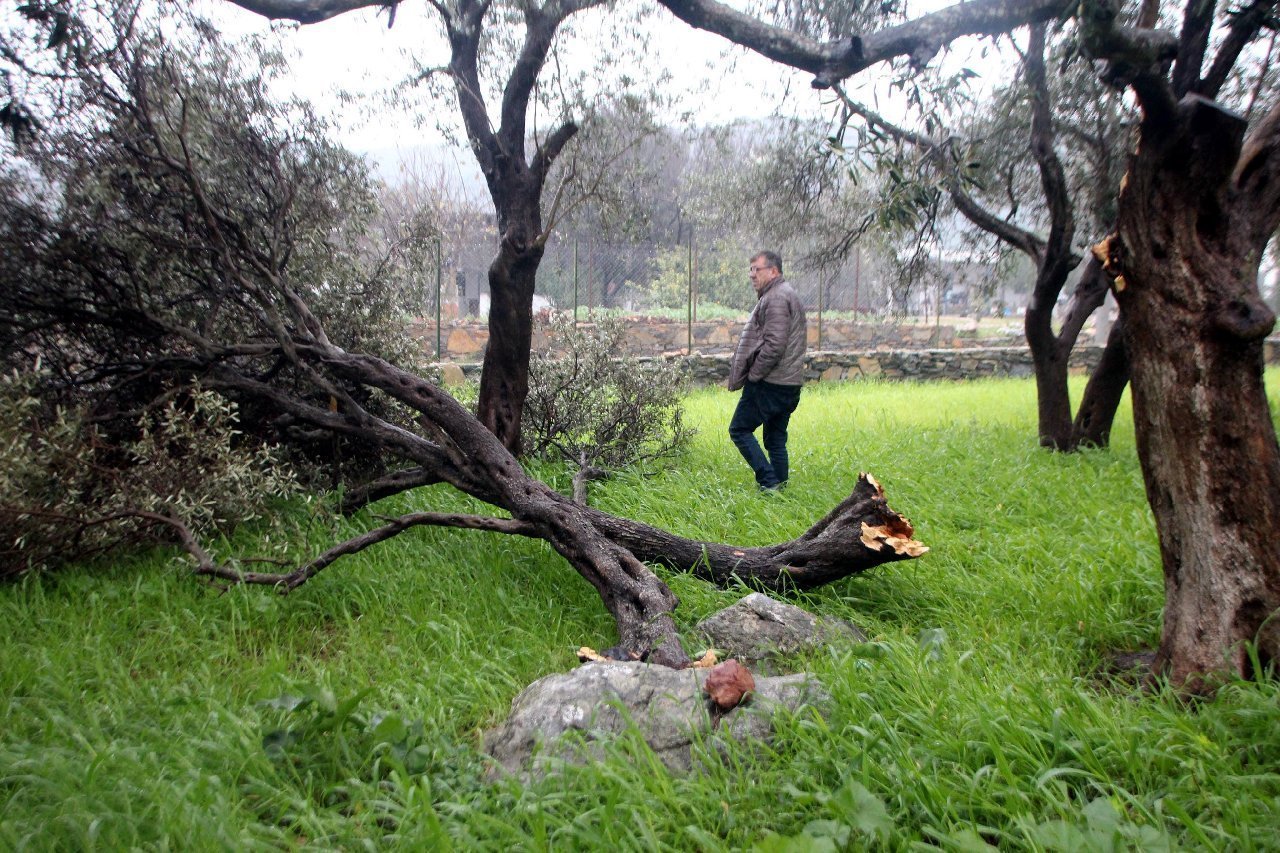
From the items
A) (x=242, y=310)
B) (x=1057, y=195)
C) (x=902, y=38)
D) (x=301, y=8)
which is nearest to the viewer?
(x=902, y=38)

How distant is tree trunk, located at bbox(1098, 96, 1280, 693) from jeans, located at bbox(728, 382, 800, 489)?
3.18 m

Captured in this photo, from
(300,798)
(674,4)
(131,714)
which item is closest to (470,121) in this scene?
(674,4)

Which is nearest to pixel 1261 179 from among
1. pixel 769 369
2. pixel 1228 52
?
pixel 769 369

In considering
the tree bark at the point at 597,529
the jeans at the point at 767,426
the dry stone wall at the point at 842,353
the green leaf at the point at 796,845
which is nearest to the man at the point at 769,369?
the jeans at the point at 767,426

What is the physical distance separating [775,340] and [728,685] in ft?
12.4

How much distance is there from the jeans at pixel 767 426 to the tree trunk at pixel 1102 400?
3068mm

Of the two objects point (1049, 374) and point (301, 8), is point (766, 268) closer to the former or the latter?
point (1049, 374)

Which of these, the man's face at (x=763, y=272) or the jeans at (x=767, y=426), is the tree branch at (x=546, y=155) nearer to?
the man's face at (x=763, y=272)

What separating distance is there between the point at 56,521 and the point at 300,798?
262 cm

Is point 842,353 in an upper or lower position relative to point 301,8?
lower

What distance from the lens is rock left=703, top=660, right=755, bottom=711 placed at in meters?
2.57

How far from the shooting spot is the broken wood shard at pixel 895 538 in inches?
146

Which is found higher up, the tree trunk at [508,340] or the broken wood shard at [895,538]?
→ the tree trunk at [508,340]

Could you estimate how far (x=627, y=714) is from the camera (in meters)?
2.50
